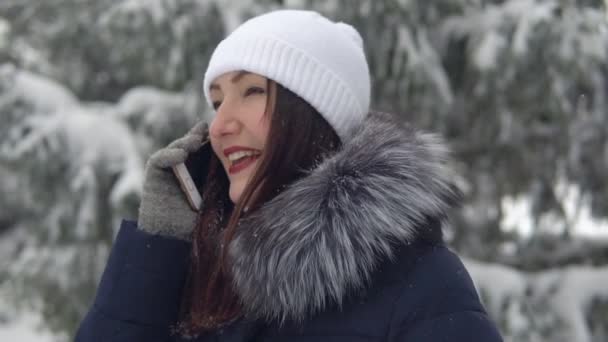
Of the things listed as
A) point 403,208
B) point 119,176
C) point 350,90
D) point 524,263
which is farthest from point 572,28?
point 119,176

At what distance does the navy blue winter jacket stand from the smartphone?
28cm

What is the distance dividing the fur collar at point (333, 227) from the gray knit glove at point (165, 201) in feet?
0.87

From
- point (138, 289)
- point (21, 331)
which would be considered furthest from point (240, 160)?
point (21, 331)

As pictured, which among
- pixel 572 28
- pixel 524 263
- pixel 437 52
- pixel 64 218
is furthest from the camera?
pixel 524 263

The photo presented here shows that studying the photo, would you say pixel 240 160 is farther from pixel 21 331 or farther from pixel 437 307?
pixel 21 331

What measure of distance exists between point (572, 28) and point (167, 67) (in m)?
2.07

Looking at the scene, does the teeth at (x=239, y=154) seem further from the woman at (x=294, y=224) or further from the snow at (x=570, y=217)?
the snow at (x=570, y=217)

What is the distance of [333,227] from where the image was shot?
1.30 m

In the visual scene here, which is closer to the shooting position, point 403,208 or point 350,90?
point 403,208

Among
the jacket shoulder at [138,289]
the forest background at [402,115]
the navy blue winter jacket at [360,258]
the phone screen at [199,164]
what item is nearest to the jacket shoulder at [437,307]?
the navy blue winter jacket at [360,258]

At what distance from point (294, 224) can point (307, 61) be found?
0.45 metres

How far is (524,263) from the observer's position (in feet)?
13.4

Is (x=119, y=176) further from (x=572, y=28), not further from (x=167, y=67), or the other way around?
(x=572, y=28)

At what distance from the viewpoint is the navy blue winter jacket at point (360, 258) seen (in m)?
1.23
